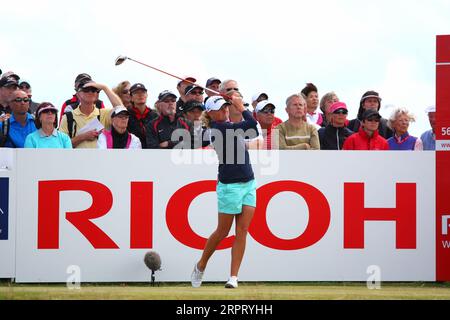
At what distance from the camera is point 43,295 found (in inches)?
464

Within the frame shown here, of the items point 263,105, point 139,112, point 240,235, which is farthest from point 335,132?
point 240,235

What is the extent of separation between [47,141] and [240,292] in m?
Result: 3.86

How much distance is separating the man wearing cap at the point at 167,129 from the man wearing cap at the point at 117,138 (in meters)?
0.28

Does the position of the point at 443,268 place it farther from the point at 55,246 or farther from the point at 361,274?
the point at 55,246

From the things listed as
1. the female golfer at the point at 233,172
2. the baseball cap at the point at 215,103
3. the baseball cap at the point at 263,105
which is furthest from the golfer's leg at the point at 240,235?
the baseball cap at the point at 263,105

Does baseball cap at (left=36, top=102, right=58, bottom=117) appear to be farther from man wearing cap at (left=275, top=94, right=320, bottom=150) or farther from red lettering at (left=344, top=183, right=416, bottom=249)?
red lettering at (left=344, top=183, right=416, bottom=249)

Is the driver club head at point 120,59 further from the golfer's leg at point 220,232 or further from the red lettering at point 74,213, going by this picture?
the golfer's leg at point 220,232

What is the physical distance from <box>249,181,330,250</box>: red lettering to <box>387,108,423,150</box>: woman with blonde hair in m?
1.58

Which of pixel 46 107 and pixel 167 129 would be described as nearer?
pixel 46 107

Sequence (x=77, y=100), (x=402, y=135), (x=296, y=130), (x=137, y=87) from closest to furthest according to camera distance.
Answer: (x=296, y=130), (x=137, y=87), (x=402, y=135), (x=77, y=100)

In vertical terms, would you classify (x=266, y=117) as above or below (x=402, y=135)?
above

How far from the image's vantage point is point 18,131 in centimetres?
1484

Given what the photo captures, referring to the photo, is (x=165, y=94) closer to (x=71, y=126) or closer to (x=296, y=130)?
(x=71, y=126)
